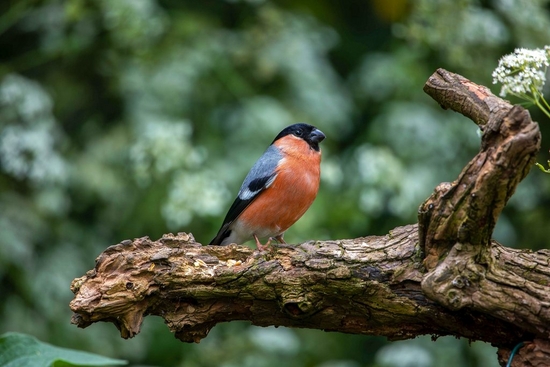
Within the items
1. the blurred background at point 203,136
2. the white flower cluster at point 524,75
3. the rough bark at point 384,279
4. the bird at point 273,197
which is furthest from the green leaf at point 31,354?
the white flower cluster at point 524,75

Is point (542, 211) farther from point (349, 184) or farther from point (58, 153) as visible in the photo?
point (58, 153)

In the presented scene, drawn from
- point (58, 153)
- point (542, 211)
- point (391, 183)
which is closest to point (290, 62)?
point (391, 183)

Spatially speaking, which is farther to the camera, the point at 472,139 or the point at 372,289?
the point at 472,139

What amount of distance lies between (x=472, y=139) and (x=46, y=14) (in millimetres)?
3190

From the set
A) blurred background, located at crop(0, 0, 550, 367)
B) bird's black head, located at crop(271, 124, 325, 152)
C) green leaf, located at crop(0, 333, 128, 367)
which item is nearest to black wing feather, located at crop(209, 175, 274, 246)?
blurred background, located at crop(0, 0, 550, 367)

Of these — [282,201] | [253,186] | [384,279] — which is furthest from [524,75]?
[253,186]

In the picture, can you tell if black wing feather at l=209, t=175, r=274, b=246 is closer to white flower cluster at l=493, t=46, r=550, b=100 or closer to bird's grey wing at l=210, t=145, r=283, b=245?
bird's grey wing at l=210, t=145, r=283, b=245

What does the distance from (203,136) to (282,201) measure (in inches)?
56.7

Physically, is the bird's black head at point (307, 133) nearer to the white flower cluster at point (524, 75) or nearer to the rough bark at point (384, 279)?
the rough bark at point (384, 279)

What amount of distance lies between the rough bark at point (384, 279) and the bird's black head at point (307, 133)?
1.57 meters

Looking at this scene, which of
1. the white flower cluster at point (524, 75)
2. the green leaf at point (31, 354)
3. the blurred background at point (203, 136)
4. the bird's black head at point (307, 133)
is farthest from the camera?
the blurred background at point (203, 136)

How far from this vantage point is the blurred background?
15.3 ft

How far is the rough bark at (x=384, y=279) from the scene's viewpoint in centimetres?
249

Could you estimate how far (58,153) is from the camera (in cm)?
498
